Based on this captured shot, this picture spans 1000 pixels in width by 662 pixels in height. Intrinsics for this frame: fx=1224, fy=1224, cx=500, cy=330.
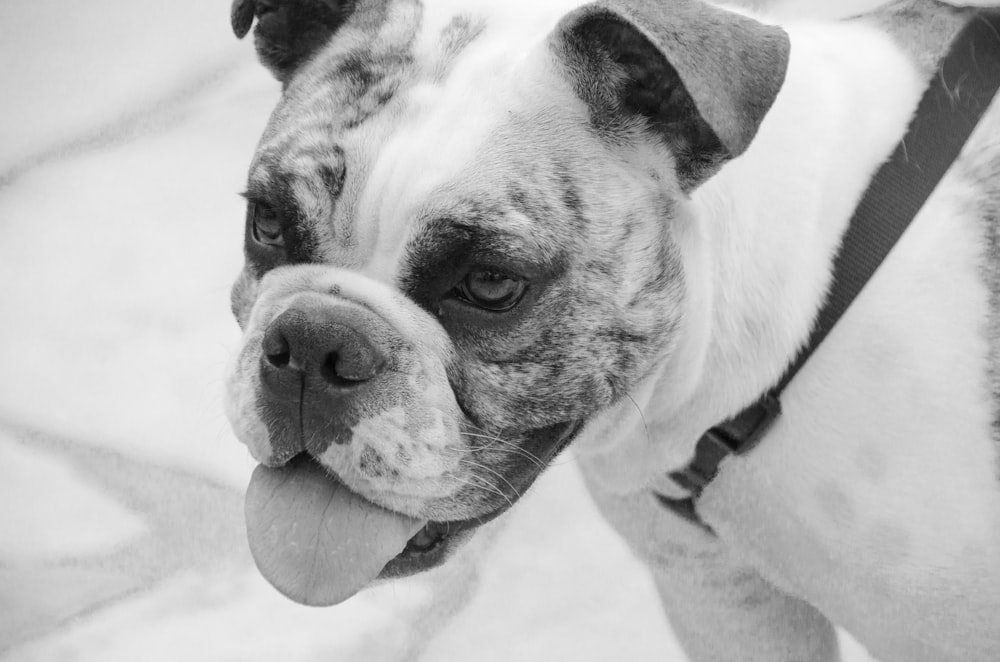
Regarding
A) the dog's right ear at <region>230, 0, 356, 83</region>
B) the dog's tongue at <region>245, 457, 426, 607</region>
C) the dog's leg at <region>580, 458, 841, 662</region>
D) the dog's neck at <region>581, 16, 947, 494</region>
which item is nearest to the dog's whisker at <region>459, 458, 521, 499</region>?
the dog's tongue at <region>245, 457, 426, 607</region>

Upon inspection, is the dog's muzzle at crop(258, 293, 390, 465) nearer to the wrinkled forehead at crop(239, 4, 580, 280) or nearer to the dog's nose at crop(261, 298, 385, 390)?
the dog's nose at crop(261, 298, 385, 390)

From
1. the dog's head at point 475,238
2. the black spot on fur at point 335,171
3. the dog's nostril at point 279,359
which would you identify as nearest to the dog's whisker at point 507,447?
the dog's head at point 475,238

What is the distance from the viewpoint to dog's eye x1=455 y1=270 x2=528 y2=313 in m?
1.68

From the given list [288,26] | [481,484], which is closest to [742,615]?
[481,484]

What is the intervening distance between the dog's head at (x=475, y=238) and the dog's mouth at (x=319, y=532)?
0.16 ft

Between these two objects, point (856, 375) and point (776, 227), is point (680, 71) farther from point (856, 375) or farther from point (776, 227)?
point (856, 375)

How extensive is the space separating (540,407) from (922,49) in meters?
0.86

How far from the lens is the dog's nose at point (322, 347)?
165 centimetres

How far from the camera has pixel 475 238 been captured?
164cm

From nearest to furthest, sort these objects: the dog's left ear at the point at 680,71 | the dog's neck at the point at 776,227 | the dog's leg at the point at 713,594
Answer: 1. the dog's left ear at the point at 680,71
2. the dog's neck at the point at 776,227
3. the dog's leg at the point at 713,594

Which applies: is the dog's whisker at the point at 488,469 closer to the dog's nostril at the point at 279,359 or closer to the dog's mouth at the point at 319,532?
the dog's mouth at the point at 319,532

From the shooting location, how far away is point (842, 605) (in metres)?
1.96

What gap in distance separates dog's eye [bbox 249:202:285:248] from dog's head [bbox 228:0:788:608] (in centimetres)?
1

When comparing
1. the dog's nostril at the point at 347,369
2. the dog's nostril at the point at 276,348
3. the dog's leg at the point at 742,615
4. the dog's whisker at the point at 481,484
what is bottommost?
the dog's leg at the point at 742,615
